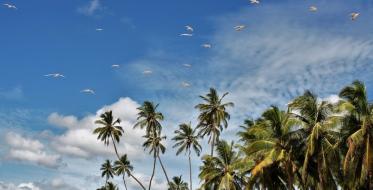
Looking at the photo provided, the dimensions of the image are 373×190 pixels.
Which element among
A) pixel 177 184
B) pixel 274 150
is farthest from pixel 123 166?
pixel 274 150

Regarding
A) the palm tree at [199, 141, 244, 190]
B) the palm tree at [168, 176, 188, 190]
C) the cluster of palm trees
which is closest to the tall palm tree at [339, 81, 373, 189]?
the cluster of palm trees

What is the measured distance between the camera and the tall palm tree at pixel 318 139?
135ft

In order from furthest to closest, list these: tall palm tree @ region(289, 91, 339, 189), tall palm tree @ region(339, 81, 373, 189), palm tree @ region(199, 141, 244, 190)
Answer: palm tree @ region(199, 141, 244, 190) → tall palm tree @ region(289, 91, 339, 189) → tall palm tree @ region(339, 81, 373, 189)

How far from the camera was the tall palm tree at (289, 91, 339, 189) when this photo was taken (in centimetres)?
4128

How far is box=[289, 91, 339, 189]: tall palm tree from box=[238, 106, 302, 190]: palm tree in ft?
4.05

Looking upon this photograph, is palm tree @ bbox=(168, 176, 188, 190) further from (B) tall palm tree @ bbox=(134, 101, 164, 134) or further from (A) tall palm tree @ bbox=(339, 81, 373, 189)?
(A) tall palm tree @ bbox=(339, 81, 373, 189)

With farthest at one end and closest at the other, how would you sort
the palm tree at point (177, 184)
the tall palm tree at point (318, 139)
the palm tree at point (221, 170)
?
1. the palm tree at point (177, 184)
2. the palm tree at point (221, 170)
3. the tall palm tree at point (318, 139)

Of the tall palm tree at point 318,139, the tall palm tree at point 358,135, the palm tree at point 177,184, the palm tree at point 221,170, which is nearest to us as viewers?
the tall palm tree at point 358,135

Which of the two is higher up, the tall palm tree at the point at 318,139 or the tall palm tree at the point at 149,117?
the tall palm tree at the point at 149,117

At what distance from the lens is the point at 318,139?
42.0 m

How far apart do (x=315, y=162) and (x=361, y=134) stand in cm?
769

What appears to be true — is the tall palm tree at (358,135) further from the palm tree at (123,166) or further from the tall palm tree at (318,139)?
the palm tree at (123,166)

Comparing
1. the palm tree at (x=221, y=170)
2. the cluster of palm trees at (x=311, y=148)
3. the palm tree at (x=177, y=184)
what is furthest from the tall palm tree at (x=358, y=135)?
the palm tree at (x=177, y=184)

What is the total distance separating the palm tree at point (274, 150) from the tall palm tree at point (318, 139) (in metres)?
1.24
